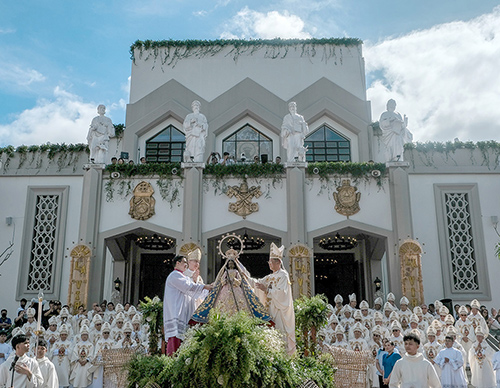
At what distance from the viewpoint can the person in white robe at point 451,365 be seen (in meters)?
11.9

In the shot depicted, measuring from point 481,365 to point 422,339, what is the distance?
57.4 inches

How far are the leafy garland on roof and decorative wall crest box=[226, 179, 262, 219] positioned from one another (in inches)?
290

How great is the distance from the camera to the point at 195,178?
1852 centimetres

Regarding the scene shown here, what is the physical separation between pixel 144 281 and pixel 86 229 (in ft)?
15.2

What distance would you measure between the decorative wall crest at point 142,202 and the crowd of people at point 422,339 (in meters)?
6.68

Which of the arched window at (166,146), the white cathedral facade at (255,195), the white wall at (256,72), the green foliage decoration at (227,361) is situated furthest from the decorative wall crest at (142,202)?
the green foliage decoration at (227,361)

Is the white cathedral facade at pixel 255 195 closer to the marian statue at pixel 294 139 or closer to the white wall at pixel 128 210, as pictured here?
the white wall at pixel 128 210

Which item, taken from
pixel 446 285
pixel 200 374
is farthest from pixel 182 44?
pixel 200 374

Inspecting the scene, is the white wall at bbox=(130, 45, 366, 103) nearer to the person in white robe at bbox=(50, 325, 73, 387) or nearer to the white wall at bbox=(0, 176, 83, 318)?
the white wall at bbox=(0, 176, 83, 318)

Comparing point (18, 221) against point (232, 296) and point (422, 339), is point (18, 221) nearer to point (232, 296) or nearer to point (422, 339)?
point (232, 296)

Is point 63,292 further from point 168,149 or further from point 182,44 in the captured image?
point 182,44

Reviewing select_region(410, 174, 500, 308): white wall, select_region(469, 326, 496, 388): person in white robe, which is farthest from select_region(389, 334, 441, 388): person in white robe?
select_region(410, 174, 500, 308): white wall

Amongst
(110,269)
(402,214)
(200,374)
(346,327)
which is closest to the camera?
(200,374)

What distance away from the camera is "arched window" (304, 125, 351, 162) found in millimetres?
22359
